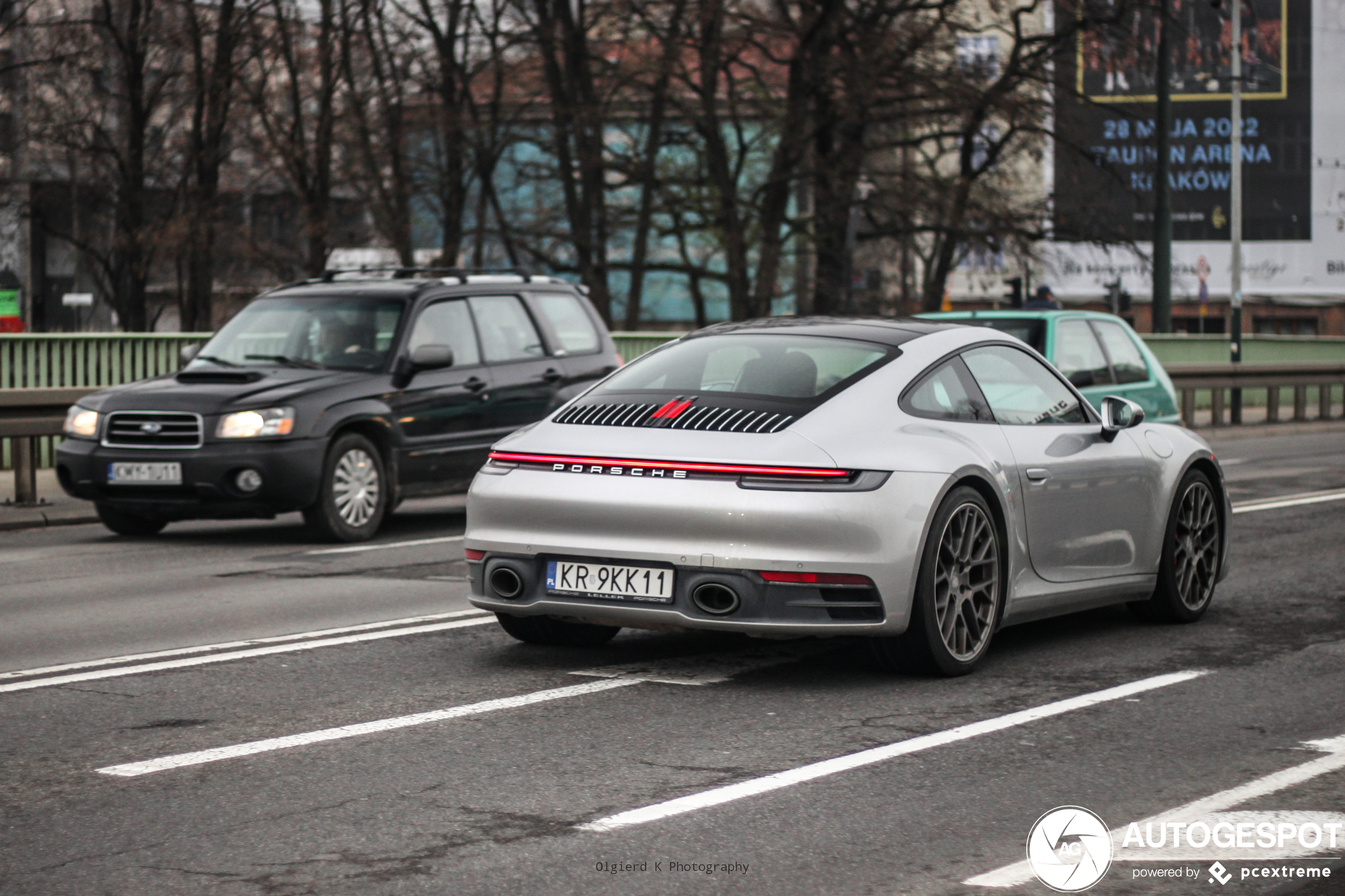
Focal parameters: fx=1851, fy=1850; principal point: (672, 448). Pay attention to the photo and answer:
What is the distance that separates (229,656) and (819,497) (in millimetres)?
2663

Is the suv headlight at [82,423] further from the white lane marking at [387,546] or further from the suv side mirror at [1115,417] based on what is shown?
the suv side mirror at [1115,417]

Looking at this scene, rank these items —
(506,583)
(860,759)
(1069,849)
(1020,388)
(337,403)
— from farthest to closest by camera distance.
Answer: (337,403) < (1020,388) < (506,583) < (860,759) < (1069,849)

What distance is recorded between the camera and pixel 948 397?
733 cm

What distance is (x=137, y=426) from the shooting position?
12.1 metres

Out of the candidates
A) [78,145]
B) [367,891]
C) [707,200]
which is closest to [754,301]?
[707,200]

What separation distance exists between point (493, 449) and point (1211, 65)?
49.1m

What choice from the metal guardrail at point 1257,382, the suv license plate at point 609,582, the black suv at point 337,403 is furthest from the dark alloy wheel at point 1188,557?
the metal guardrail at point 1257,382

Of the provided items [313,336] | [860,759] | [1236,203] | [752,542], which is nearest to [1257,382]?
[1236,203]

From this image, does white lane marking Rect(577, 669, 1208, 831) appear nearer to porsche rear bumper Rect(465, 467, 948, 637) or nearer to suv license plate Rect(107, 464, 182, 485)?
porsche rear bumper Rect(465, 467, 948, 637)

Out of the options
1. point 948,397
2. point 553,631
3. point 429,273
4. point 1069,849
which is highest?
point 429,273

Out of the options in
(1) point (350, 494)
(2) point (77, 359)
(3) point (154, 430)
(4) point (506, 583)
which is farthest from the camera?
(2) point (77, 359)

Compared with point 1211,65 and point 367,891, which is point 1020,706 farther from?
point 1211,65

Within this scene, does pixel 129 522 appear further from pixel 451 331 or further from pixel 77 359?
pixel 77 359

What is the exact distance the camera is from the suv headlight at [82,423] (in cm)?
1232
